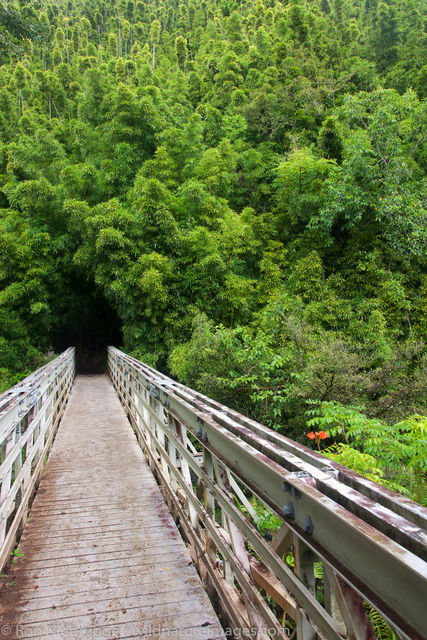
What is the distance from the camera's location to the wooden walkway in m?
2.01

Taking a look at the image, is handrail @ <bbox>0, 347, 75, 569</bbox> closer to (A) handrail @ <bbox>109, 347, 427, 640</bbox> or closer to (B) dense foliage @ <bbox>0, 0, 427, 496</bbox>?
(A) handrail @ <bbox>109, 347, 427, 640</bbox>

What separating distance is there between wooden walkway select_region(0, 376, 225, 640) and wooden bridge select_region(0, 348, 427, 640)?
0.03 ft

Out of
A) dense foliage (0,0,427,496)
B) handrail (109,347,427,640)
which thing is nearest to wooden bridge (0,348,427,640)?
handrail (109,347,427,640)

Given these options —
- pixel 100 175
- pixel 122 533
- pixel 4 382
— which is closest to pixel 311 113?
pixel 100 175

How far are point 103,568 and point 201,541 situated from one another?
26.3 inches

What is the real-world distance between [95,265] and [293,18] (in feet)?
69.8

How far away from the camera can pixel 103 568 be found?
99.6 inches

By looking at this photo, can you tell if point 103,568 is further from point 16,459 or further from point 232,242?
point 232,242

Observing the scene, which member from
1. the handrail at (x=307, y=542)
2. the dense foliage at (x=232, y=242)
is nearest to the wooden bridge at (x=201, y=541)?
the handrail at (x=307, y=542)

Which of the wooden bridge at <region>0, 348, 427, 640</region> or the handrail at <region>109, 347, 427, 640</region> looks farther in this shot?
the wooden bridge at <region>0, 348, 427, 640</region>

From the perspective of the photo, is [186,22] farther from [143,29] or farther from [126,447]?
[126,447]

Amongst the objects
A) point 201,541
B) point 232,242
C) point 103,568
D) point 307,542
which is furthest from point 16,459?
point 232,242

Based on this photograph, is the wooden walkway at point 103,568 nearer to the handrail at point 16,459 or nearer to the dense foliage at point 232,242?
the handrail at point 16,459

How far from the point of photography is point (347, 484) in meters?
1.25
